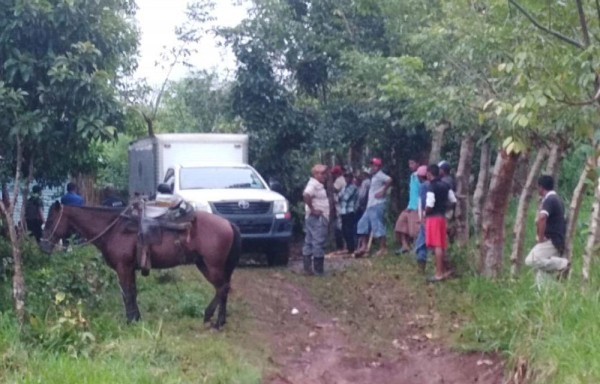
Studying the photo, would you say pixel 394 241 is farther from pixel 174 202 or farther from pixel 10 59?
pixel 10 59

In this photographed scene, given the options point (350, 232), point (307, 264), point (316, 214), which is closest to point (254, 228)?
point (307, 264)

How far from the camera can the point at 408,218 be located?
18.6 metres

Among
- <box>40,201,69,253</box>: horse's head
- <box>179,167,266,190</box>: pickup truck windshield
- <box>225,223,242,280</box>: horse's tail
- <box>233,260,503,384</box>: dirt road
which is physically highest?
<box>179,167,266,190</box>: pickup truck windshield

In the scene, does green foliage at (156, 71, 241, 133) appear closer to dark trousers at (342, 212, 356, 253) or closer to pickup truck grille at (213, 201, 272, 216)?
dark trousers at (342, 212, 356, 253)

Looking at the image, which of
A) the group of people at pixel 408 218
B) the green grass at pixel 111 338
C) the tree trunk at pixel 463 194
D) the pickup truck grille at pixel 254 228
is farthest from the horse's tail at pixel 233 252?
the tree trunk at pixel 463 194

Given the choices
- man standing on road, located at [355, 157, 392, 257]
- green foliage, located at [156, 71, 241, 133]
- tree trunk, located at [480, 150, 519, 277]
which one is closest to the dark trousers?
man standing on road, located at [355, 157, 392, 257]

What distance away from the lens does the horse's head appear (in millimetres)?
12047

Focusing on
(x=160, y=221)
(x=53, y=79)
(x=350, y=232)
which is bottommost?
(x=350, y=232)

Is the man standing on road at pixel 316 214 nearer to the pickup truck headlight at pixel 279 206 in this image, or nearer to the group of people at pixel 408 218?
the group of people at pixel 408 218

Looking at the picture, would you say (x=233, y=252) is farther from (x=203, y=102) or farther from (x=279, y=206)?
(x=203, y=102)

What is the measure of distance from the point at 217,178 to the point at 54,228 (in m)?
6.66

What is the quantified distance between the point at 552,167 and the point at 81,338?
663 cm

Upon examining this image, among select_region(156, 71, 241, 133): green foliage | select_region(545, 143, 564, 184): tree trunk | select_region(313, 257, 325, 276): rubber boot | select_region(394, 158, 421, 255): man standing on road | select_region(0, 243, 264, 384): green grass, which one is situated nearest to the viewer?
select_region(0, 243, 264, 384): green grass

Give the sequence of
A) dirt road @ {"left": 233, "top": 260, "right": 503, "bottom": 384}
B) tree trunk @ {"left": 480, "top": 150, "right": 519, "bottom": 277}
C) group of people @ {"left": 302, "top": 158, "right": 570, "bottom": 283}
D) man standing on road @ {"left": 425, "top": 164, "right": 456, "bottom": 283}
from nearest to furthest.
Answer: dirt road @ {"left": 233, "top": 260, "right": 503, "bottom": 384}, group of people @ {"left": 302, "top": 158, "right": 570, "bottom": 283}, tree trunk @ {"left": 480, "top": 150, "right": 519, "bottom": 277}, man standing on road @ {"left": 425, "top": 164, "right": 456, "bottom": 283}
